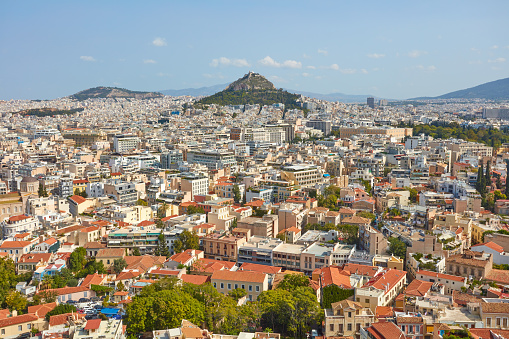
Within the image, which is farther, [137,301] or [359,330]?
[137,301]

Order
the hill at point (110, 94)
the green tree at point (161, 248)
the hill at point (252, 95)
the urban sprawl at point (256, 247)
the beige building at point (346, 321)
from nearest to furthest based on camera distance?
the beige building at point (346, 321) < the urban sprawl at point (256, 247) < the green tree at point (161, 248) < the hill at point (252, 95) < the hill at point (110, 94)

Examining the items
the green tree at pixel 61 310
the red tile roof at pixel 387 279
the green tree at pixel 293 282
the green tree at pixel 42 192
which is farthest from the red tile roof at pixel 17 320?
the green tree at pixel 42 192

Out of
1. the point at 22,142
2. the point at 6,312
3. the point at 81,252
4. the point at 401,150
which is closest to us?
the point at 6,312

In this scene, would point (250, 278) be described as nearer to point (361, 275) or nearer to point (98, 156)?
point (361, 275)

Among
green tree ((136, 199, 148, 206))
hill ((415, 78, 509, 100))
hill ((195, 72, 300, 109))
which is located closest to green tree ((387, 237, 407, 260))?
green tree ((136, 199, 148, 206))

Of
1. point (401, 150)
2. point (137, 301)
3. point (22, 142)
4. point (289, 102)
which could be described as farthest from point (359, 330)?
point (289, 102)

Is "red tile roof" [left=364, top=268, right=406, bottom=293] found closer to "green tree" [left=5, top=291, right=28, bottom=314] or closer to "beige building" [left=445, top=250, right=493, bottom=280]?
"beige building" [left=445, top=250, right=493, bottom=280]

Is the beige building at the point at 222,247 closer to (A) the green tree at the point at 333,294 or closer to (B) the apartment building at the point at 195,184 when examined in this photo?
(A) the green tree at the point at 333,294
